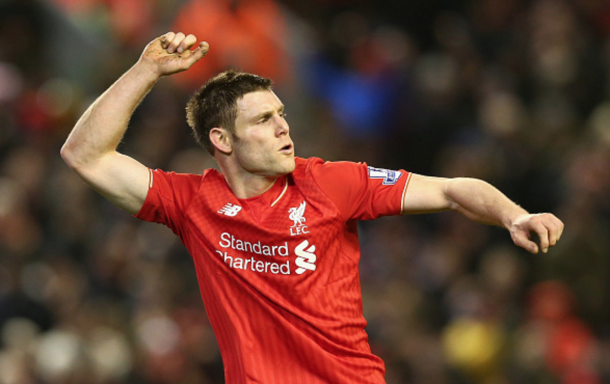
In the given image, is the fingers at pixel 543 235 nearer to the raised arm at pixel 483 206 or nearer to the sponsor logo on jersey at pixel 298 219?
the raised arm at pixel 483 206

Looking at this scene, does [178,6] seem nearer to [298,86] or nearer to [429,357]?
[298,86]

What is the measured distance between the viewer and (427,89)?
991cm

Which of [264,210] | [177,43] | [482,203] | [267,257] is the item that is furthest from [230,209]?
[482,203]

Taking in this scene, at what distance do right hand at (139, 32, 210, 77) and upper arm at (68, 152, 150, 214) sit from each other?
479mm

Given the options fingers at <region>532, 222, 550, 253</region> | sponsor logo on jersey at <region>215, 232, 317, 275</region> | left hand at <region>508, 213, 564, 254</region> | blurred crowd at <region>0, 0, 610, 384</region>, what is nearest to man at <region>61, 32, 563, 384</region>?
sponsor logo on jersey at <region>215, 232, 317, 275</region>

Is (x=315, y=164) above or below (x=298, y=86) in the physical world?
below

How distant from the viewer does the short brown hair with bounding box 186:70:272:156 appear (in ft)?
14.6

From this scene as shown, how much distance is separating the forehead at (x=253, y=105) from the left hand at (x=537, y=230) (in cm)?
132

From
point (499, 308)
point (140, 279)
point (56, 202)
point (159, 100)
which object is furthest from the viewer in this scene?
point (159, 100)

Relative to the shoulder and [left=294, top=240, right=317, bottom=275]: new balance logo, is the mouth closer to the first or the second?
the shoulder

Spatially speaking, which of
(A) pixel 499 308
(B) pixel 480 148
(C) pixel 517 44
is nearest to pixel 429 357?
(A) pixel 499 308

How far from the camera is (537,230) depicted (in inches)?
147

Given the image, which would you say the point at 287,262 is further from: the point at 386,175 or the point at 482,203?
the point at 482,203

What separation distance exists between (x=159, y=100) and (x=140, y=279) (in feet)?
7.65
